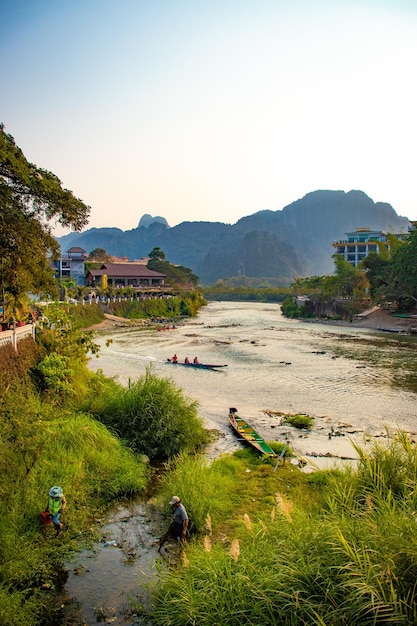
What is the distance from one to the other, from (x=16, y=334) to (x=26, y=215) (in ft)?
14.1

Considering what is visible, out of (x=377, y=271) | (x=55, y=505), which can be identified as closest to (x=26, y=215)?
(x=55, y=505)

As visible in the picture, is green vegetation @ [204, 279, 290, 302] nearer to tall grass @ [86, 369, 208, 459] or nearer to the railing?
the railing

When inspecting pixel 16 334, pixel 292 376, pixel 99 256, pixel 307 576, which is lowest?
pixel 292 376

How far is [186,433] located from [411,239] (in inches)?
1953

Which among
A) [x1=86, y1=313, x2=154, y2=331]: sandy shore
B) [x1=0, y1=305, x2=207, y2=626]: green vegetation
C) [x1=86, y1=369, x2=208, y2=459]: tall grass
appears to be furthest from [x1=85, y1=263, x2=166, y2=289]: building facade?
[x1=86, y1=369, x2=208, y2=459]: tall grass

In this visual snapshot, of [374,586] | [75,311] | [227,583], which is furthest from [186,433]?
[75,311]

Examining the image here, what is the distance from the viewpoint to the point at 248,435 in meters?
17.1

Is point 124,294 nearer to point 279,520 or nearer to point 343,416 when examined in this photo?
point 343,416

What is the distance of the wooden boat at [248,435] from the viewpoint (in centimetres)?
1547

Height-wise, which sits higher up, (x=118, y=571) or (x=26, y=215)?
(x=26, y=215)

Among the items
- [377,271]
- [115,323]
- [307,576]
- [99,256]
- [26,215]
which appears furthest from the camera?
[99,256]

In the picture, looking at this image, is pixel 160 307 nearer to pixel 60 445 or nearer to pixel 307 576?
pixel 60 445

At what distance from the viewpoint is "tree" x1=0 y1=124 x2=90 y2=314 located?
14.2 m

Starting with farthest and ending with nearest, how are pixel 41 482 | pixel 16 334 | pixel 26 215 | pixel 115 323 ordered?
pixel 115 323 < pixel 16 334 < pixel 26 215 < pixel 41 482
